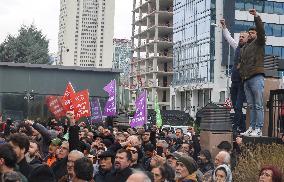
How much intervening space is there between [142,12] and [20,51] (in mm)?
37518

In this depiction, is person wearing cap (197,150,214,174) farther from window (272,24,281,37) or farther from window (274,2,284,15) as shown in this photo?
window (274,2,284,15)

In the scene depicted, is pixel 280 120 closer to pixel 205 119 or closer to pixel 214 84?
pixel 205 119

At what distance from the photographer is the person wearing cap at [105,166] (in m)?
7.49

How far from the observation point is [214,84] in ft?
190

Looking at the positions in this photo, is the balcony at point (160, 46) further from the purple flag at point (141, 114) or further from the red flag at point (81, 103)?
the red flag at point (81, 103)

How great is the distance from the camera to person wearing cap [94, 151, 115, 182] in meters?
7.49

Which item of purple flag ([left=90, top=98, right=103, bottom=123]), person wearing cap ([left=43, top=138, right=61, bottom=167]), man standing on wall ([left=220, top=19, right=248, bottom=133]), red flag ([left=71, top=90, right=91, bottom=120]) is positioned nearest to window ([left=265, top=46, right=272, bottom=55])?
purple flag ([left=90, top=98, right=103, bottom=123])

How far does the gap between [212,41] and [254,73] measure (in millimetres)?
48212

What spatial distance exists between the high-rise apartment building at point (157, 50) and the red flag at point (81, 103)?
60.4m

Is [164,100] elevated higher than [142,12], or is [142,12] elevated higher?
[142,12]

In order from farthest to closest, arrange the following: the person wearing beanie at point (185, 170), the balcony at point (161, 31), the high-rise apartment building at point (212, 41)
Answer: the balcony at point (161, 31) < the high-rise apartment building at point (212, 41) < the person wearing beanie at point (185, 170)

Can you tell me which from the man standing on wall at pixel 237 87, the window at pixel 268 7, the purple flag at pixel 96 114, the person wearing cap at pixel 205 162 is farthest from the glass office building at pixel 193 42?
the person wearing cap at pixel 205 162

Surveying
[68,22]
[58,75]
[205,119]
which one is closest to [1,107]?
[58,75]

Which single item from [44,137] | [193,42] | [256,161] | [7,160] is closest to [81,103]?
[44,137]
